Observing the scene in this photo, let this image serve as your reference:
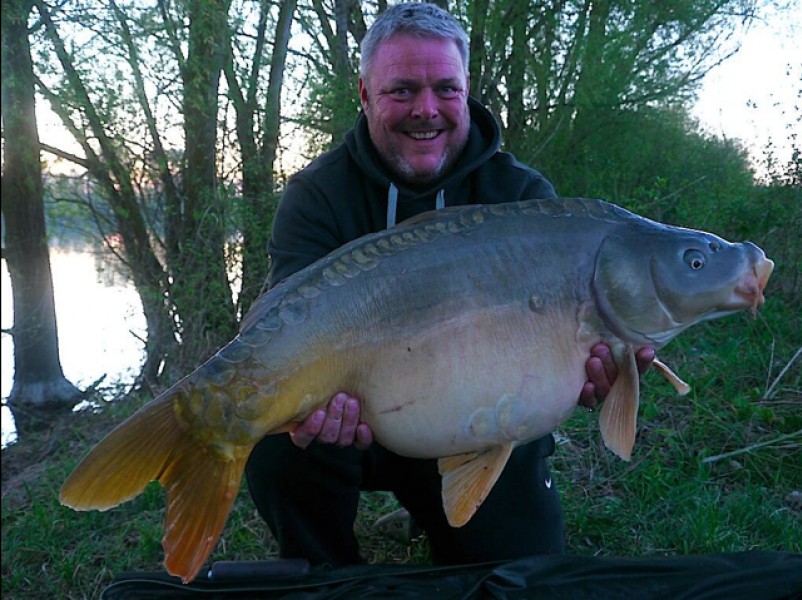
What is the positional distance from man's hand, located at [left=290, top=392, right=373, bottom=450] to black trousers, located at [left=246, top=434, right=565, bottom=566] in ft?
0.92

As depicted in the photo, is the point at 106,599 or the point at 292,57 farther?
the point at 292,57

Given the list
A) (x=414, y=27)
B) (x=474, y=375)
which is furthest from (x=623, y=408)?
(x=414, y=27)

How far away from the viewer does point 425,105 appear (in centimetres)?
171

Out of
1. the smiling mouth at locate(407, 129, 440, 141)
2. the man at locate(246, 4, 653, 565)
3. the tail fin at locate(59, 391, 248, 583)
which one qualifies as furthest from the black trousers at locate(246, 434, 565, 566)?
the smiling mouth at locate(407, 129, 440, 141)

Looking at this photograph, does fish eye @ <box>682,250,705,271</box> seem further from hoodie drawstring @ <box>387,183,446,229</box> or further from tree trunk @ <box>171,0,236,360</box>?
tree trunk @ <box>171,0,236,360</box>

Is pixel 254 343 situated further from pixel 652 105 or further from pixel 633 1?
pixel 652 105

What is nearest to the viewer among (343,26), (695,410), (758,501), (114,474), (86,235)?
(114,474)

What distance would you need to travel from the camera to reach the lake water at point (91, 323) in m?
3.56

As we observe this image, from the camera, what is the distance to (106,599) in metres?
1.32

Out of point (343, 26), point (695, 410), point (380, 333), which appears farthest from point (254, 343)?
point (343, 26)

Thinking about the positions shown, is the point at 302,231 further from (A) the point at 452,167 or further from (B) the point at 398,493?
(B) the point at 398,493

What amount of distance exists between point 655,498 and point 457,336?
0.96 m

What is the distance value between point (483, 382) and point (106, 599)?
0.75 meters

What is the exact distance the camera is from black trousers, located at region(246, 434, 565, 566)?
5.25 feet
